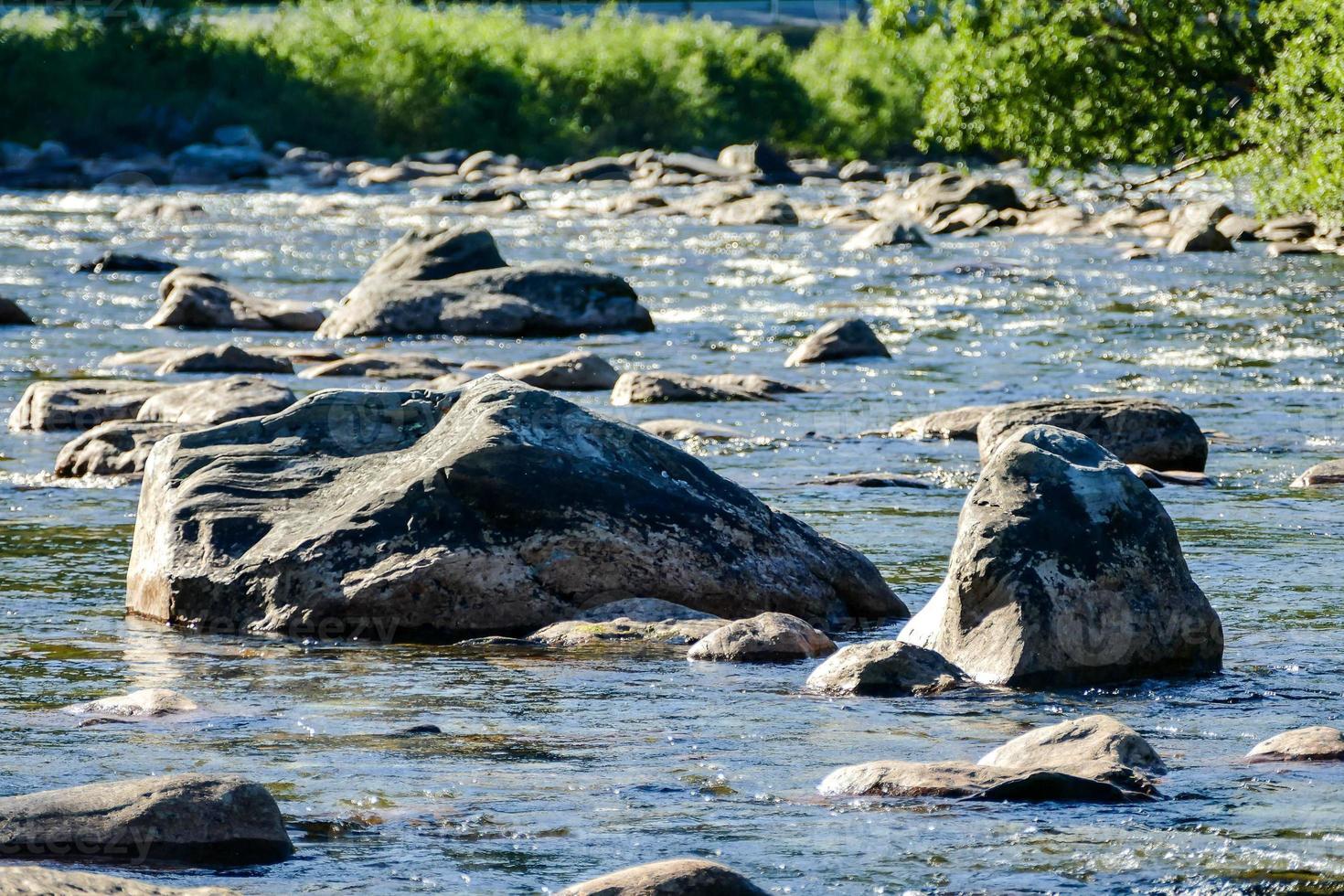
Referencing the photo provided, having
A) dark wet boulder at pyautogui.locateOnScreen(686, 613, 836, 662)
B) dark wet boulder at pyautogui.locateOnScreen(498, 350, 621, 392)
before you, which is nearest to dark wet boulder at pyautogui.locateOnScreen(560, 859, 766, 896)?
dark wet boulder at pyautogui.locateOnScreen(686, 613, 836, 662)

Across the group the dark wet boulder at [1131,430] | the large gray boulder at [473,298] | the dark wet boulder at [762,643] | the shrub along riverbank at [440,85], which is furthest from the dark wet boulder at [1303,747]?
the shrub along riverbank at [440,85]

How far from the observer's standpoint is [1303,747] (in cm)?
544

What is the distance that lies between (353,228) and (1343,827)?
29.7 meters

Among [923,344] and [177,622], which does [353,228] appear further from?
[177,622]

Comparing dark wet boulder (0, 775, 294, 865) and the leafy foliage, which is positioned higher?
the leafy foliage

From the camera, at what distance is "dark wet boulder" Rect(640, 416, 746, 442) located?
1291 centimetres

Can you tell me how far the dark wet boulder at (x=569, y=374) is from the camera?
15617 millimetres

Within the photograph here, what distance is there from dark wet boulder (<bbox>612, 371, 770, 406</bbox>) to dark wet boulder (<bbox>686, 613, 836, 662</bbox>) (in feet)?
25.1

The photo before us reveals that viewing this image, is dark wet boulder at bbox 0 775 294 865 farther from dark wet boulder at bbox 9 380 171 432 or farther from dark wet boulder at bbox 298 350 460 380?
dark wet boulder at bbox 298 350 460 380

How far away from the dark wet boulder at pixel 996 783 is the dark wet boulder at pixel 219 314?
51.2ft

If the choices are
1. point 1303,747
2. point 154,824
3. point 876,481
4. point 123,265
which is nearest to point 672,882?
point 154,824

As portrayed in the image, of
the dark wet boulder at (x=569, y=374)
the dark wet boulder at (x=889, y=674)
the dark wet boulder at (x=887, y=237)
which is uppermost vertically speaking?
the dark wet boulder at (x=889, y=674)

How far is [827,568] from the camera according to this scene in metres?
7.99

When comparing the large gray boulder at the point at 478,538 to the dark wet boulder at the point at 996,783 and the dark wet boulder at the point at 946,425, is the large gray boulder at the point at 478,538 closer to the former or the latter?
the dark wet boulder at the point at 996,783
